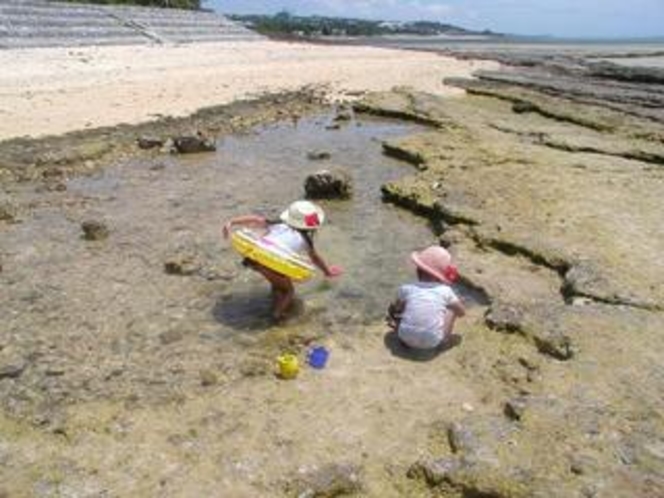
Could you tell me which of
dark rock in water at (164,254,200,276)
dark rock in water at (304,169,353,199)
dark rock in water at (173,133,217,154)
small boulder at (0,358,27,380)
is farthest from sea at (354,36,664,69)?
small boulder at (0,358,27,380)

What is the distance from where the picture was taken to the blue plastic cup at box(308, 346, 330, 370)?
17.6 feet

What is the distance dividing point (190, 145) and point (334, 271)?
19.5 ft

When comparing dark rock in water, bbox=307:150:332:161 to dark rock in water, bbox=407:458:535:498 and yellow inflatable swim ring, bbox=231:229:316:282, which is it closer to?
yellow inflatable swim ring, bbox=231:229:316:282

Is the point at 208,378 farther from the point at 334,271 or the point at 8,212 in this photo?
the point at 8,212

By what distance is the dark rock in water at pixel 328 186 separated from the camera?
9664 mm

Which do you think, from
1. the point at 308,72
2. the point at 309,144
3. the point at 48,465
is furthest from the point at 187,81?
the point at 48,465

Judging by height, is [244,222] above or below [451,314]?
above

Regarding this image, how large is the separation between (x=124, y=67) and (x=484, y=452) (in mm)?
20834

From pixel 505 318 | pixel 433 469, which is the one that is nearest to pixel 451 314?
pixel 505 318

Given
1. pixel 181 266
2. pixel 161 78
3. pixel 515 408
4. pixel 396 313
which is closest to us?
pixel 515 408

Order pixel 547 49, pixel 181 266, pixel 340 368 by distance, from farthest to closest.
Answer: pixel 547 49
pixel 181 266
pixel 340 368

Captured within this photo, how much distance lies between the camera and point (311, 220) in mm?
6113

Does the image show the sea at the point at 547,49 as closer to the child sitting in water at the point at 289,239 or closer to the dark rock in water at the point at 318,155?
the dark rock in water at the point at 318,155

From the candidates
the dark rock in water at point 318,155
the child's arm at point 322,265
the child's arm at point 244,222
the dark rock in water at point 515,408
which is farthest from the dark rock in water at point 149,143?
the dark rock in water at point 515,408
